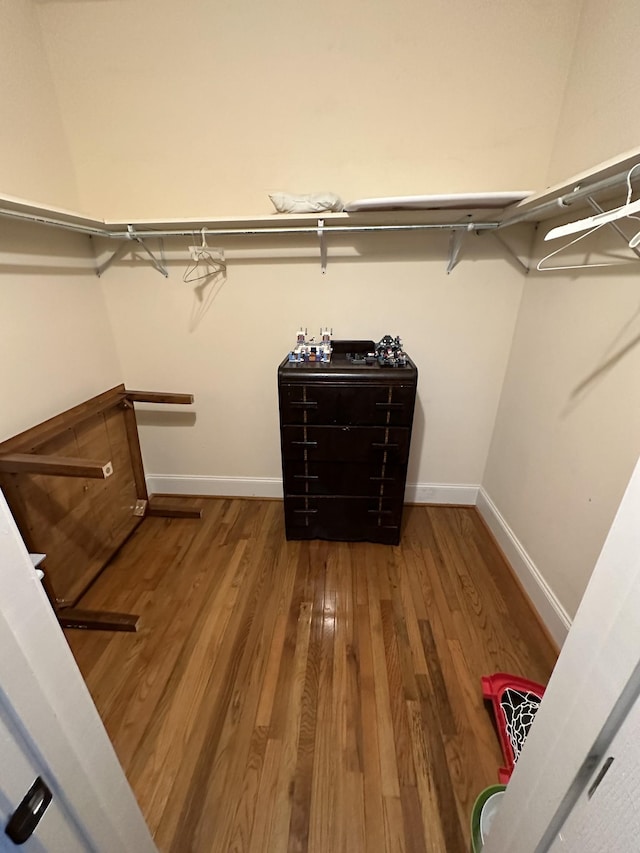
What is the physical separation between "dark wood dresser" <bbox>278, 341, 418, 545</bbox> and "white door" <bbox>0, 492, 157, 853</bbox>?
1.29 m

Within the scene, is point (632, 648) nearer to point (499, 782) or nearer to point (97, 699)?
point (499, 782)

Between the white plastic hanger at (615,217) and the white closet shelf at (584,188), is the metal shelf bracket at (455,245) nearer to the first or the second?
the white closet shelf at (584,188)

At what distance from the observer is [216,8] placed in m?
1.49

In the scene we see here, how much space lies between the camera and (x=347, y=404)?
1.67 metres

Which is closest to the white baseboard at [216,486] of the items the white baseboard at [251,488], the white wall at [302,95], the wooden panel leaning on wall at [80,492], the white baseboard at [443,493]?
the white baseboard at [251,488]

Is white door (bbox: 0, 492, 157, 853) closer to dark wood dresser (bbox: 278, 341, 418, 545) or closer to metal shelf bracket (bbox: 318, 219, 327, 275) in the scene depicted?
dark wood dresser (bbox: 278, 341, 418, 545)

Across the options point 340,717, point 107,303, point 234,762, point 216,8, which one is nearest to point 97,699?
point 234,762

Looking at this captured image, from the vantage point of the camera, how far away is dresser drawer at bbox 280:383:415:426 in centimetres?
164

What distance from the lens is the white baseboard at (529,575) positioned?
1.42 m

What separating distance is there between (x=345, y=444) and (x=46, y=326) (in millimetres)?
1501

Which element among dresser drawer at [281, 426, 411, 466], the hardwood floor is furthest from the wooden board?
dresser drawer at [281, 426, 411, 466]

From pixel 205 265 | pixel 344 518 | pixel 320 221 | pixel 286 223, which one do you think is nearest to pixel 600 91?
pixel 320 221

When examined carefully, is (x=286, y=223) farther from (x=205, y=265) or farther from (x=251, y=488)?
(x=251, y=488)

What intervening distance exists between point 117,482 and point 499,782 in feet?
6.92
